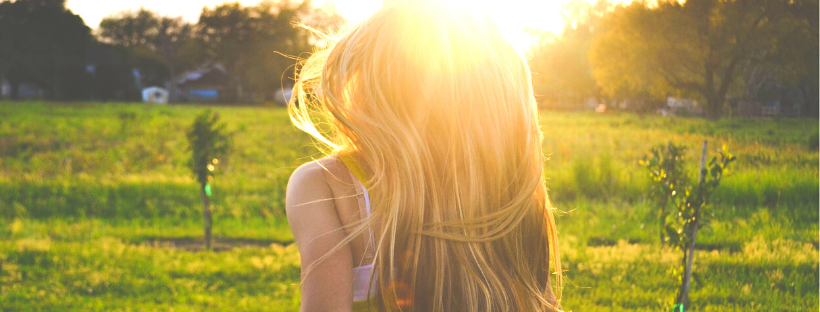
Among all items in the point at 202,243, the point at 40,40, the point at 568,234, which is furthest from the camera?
the point at 40,40

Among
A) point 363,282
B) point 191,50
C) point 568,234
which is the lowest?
point 568,234

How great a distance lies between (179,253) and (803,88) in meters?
6.98

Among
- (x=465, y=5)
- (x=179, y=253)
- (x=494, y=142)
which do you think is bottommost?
(x=179, y=253)

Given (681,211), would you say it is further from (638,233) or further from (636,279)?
(638,233)

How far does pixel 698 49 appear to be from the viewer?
16.2 feet

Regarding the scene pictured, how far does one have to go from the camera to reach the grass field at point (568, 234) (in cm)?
452

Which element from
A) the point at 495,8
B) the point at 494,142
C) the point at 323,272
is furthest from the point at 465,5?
the point at 323,272

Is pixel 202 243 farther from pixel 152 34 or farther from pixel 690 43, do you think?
pixel 152 34

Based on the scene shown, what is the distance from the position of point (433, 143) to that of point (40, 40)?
1458 inches

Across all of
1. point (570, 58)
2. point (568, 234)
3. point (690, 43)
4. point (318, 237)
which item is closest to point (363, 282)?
point (318, 237)

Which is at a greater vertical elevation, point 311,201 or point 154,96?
point 154,96

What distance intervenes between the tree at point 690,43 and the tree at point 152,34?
60843mm

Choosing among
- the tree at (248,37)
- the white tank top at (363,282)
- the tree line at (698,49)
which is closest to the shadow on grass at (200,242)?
the tree line at (698,49)

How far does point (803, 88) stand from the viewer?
4629mm
